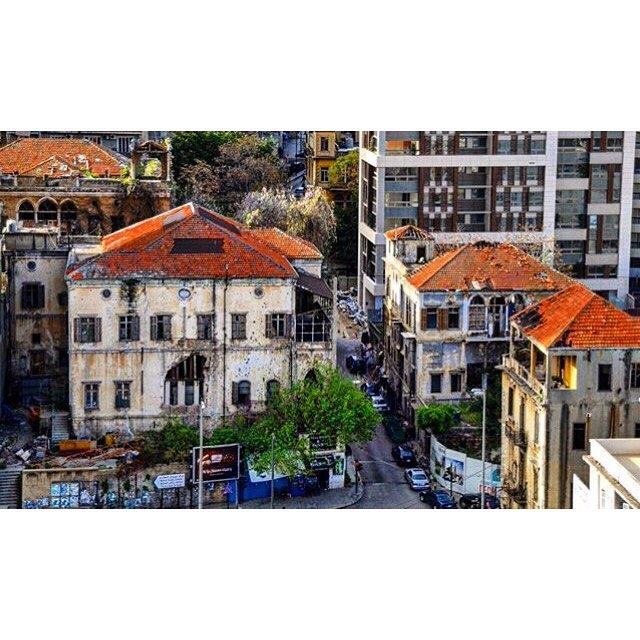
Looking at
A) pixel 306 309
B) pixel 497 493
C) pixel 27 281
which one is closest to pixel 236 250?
pixel 306 309

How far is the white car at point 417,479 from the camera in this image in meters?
9.75

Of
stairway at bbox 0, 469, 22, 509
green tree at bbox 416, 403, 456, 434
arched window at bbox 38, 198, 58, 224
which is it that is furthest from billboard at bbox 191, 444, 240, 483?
arched window at bbox 38, 198, 58, 224

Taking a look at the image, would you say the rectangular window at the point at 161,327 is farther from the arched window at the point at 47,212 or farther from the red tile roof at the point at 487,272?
the red tile roof at the point at 487,272

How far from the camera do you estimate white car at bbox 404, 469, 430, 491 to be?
9.75 meters

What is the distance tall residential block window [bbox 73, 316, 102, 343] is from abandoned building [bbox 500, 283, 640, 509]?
6.83 ft

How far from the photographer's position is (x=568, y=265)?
10.6 meters

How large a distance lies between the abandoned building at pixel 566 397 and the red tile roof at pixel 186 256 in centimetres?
133

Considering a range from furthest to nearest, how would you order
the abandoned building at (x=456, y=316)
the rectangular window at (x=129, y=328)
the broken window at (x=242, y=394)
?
the abandoned building at (x=456, y=316) → the broken window at (x=242, y=394) → the rectangular window at (x=129, y=328)

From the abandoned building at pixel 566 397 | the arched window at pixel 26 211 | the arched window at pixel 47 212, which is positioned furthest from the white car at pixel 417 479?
the arched window at pixel 26 211

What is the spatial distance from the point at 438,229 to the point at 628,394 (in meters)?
1.79

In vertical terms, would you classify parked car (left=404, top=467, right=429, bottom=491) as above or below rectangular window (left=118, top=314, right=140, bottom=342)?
below

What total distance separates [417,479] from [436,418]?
1.34ft

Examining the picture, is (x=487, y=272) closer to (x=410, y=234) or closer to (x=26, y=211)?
(x=410, y=234)

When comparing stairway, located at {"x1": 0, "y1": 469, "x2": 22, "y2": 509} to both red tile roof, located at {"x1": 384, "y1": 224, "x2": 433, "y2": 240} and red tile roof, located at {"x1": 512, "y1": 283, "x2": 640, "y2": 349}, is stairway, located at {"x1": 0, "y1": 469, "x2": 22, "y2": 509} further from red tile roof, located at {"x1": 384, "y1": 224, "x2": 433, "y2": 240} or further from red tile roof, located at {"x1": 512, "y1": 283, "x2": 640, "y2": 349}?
red tile roof, located at {"x1": 512, "y1": 283, "x2": 640, "y2": 349}
